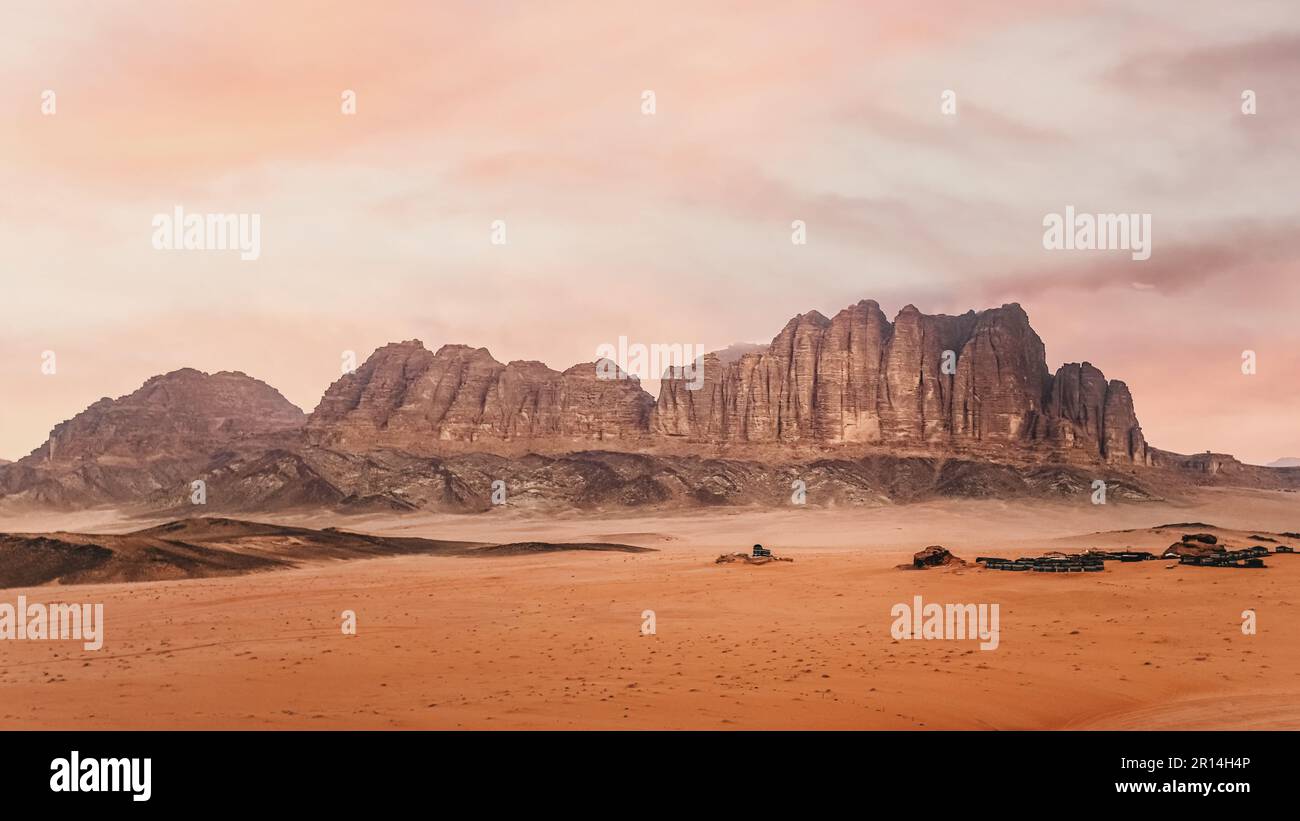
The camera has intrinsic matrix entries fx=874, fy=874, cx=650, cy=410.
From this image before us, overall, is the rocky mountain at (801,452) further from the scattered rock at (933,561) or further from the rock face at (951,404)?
the scattered rock at (933,561)

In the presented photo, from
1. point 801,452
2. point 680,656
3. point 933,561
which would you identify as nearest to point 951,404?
point 801,452

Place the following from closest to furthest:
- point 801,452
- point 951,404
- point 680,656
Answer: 1. point 680,656
2. point 801,452
3. point 951,404

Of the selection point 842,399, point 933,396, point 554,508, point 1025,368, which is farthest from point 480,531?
point 1025,368

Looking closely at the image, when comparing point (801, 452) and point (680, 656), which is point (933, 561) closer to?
point (680, 656)

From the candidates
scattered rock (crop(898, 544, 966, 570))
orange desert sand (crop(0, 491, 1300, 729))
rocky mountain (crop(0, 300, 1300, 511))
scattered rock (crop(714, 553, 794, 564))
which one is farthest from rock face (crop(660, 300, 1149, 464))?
orange desert sand (crop(0, 491, 1300, 729))

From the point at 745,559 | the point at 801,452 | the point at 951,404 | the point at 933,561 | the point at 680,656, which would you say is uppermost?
the point at 951,404

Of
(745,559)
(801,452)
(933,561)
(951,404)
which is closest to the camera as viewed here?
(933,561)

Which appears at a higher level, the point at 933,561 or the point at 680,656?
the point at 680,656
